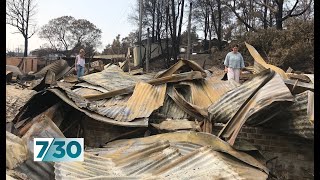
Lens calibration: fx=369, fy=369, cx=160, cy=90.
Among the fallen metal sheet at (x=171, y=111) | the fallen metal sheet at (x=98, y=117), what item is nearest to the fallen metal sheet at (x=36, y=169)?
the fallen metal sheet at (x=98, y=117)

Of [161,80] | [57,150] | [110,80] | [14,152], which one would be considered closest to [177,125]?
[161,80]

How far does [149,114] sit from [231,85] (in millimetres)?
1971

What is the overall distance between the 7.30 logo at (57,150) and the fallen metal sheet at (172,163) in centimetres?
8

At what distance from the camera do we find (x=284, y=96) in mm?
4242

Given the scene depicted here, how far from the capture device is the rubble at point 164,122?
3.67 m

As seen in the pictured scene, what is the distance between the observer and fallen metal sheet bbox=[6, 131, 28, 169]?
3.35 metres

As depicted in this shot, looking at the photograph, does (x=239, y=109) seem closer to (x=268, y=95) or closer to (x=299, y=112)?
(x=268, y=95)

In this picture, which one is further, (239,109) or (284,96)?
(239,109)

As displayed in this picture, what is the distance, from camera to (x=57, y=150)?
12.2 feet

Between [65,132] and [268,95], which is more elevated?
[268,95]

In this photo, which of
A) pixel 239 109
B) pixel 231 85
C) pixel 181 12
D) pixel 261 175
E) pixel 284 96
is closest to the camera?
pixel 261 175

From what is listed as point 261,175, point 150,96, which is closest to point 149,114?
point 150,96

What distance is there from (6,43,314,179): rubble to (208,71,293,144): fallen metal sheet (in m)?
0.01

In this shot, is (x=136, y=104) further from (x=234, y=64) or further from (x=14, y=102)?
(x=234, y=64)
